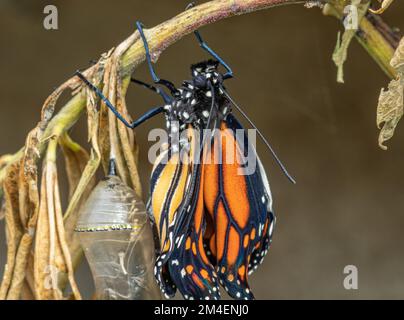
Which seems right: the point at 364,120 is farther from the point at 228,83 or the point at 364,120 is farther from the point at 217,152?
the point at 217,152

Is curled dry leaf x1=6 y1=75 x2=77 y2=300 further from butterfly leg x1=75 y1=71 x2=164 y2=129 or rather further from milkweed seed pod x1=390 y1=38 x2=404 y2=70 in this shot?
milkweed seed pod x1=390 y1=38 x2=404 y2=70

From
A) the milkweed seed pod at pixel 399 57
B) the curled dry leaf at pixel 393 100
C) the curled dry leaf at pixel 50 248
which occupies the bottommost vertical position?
the curled dry leaf at pixel 50 248

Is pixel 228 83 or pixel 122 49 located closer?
pixel 122 49

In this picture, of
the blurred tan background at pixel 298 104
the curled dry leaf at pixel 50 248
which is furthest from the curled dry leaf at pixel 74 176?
the blurred tan background at pixel 298 104

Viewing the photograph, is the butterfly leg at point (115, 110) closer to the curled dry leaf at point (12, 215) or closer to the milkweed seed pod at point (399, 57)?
the curled dry leaf at point (12, 215)

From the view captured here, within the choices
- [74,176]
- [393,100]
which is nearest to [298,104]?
[74,176]
